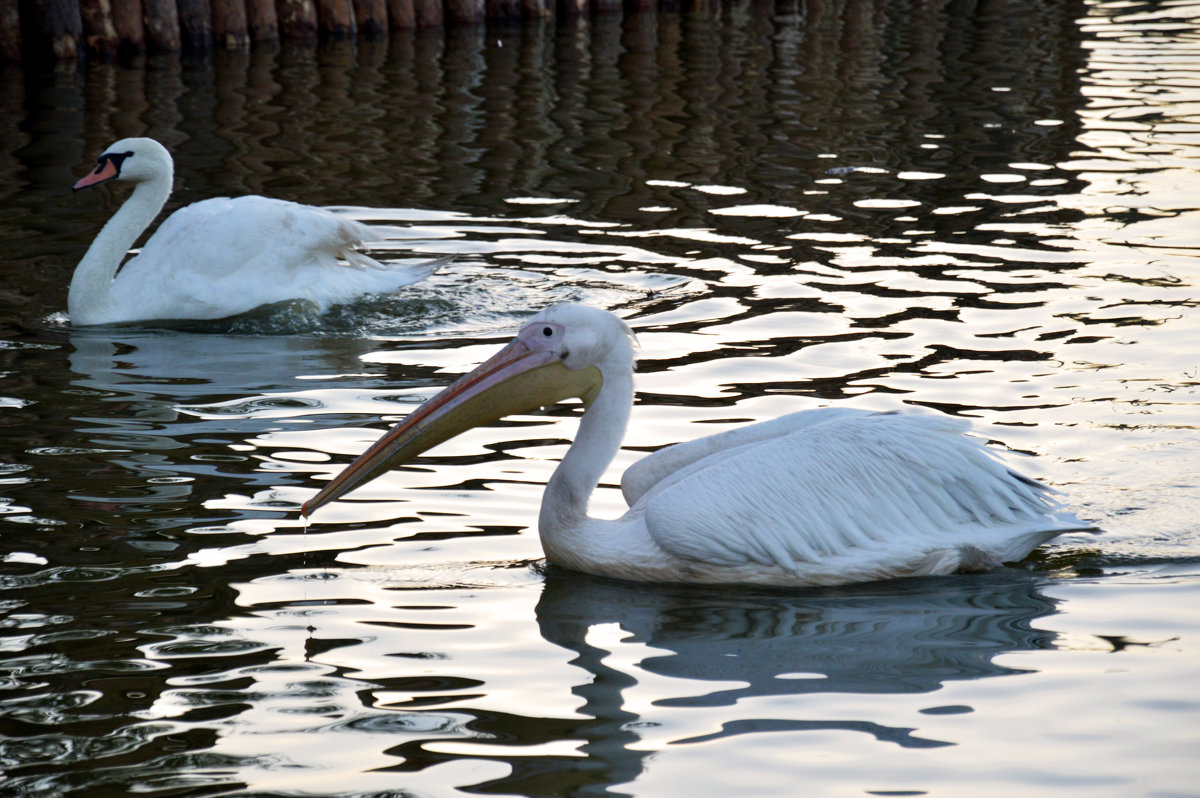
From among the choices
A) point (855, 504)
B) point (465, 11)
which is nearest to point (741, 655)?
point (855, 504)

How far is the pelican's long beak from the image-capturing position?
13.7 feet

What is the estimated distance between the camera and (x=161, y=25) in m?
13.2

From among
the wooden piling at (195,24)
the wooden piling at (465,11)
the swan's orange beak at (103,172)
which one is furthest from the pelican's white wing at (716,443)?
the wooden piling at (465,11)

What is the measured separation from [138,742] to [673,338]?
137 inches

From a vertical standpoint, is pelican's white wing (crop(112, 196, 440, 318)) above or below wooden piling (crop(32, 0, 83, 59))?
below

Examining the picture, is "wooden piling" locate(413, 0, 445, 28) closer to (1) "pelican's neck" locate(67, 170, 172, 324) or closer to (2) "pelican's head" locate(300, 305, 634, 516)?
(1) "pelican's neck" locate(67, 170, 172, 324)

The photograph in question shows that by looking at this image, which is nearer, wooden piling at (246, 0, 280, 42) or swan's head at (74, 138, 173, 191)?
swan's head at (74, 138, 173, 191)

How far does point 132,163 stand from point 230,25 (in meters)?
6.97

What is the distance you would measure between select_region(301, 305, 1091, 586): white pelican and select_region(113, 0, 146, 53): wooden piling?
9.97m

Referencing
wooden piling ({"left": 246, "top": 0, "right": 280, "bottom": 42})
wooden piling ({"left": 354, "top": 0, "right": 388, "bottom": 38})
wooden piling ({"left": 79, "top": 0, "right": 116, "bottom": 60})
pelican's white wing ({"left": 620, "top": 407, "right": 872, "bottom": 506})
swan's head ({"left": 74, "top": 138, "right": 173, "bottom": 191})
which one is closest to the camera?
pelican's white wing ({"left": 620, "top": 407, "right": 872, "bottom": 506})

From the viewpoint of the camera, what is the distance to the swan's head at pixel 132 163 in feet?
23.3

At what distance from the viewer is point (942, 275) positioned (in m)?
7.08

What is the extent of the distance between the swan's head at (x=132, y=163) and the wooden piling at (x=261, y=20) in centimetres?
707

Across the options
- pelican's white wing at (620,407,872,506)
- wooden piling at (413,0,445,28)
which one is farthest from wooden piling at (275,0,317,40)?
pelican's white wing at (620,407,872,506)
